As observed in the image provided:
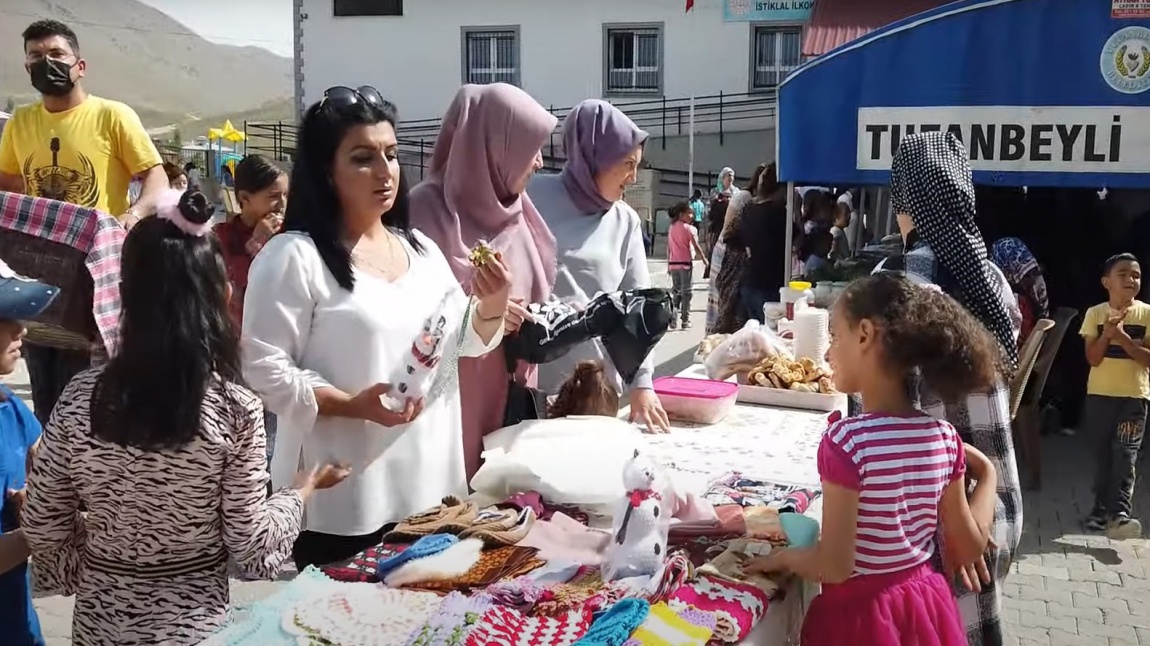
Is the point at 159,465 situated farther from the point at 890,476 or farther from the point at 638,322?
the point at 638,322

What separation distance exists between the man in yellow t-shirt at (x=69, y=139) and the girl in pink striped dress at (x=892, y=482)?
297 centimetres

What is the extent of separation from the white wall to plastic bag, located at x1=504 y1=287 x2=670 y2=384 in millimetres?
19836

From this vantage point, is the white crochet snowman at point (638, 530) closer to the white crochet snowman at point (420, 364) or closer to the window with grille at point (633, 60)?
Result: the white crochet snowman at point (420, 364)

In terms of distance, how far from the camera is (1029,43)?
5.28 m

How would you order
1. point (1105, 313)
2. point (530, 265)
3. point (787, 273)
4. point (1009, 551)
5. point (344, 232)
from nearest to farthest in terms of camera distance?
point (344, 232), point (1009, 551), point (530, 265), point (1105, 313), point (787, 273)

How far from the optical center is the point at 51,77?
372cm

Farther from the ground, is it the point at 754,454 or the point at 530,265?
the point at 530,265

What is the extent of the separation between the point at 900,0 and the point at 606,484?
16683 mm

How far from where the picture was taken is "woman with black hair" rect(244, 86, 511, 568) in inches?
79.5

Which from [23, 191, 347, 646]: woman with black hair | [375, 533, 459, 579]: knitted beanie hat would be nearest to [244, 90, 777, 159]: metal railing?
[375, 533, 459, 579]: knitted beanie hat

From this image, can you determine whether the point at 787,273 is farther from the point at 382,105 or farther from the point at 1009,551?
the point at 382,105

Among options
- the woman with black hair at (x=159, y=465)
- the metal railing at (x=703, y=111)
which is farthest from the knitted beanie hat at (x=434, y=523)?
the metal railing at (x=703, y=111)

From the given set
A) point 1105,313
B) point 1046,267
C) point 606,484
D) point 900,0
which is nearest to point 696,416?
point 606,484

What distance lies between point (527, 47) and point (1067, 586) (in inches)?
793
